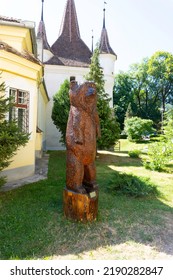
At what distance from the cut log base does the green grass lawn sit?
120 millimetres

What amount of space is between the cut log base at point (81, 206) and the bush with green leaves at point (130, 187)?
2.15 metres

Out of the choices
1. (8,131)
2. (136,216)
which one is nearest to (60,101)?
(8,131)

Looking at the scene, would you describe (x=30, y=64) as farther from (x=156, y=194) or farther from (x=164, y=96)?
(x=164, y=96)

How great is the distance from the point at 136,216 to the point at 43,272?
9.01ft

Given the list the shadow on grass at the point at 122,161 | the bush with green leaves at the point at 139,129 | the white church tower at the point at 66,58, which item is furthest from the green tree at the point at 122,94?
the shadow on grass at the point at 122,161

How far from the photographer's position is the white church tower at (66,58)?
21312 millimetres

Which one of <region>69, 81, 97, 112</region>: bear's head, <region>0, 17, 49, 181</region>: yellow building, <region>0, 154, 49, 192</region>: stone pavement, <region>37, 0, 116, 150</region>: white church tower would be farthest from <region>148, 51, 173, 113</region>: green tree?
<region>69, 81, 97, 112</region>: bear's head

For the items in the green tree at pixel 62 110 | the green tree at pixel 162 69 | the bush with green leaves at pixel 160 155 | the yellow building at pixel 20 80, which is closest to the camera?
the yellow building at pixel 20 80

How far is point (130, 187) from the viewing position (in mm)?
6723

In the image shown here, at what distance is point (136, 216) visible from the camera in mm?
5215

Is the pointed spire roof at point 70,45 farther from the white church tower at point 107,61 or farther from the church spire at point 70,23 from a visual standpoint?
the white church tower at point 107,61

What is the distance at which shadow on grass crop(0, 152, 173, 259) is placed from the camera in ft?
12.6

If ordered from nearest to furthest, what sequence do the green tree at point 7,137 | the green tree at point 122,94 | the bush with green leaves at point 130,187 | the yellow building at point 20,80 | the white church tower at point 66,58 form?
1. the green tree at point 7,137
2. the bush with green leaves at point 130,187
3. the yellow building at point 20,80
4. the white church tower at point 66,58
5. the green tree at point 122,94

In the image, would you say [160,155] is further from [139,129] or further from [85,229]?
[139,129]
